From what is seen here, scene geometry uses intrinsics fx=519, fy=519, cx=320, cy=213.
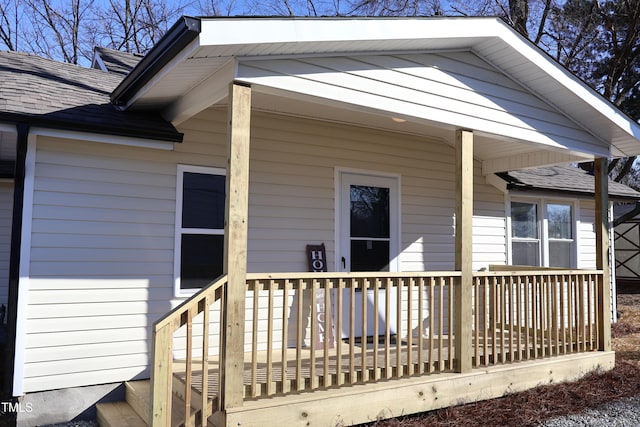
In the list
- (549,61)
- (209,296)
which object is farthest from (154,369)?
(549,61)

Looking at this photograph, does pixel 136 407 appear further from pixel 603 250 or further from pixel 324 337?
pixel 603 250

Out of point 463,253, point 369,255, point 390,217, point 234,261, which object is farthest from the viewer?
point 390,217

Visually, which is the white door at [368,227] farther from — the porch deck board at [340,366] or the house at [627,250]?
the house at [627,250]

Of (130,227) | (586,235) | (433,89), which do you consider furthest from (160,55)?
(586,235)

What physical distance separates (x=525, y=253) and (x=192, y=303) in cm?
616

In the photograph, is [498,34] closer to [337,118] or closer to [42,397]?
[337,118]

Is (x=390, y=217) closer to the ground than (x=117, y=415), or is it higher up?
higher up

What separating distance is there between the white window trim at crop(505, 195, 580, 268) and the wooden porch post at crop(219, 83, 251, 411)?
528 cm

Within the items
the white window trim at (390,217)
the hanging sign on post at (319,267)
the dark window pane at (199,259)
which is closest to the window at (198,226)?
the dark window pane at (199,259)

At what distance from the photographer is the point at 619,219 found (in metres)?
15.9

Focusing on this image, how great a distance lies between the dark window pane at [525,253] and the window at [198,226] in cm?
479

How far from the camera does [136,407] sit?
162 inches

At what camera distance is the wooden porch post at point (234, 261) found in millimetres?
3455

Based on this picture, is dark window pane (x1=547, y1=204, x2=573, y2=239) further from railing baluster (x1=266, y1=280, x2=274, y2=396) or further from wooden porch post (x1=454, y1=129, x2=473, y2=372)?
railing baluster (x1=266, y1=280, x2=274, y2=396)
